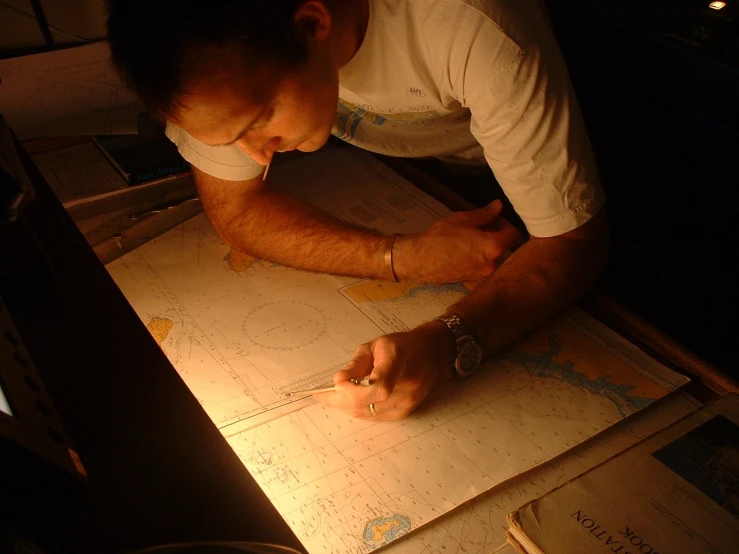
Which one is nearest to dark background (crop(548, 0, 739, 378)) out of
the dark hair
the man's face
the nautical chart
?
the nautical chart

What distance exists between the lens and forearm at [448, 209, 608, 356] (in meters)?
0.93

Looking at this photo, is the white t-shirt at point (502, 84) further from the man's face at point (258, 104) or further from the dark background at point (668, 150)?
the dark background at point (668, 150)

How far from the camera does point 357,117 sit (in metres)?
1.26

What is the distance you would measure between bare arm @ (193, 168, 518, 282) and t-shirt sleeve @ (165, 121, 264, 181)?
0.8 inches

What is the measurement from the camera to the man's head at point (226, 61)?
769mm

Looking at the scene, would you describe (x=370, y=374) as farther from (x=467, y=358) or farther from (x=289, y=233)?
(x=289, y=233)

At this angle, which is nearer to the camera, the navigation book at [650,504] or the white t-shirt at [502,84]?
the navigation book at [650,504]

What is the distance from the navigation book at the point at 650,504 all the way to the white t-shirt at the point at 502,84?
367 mm

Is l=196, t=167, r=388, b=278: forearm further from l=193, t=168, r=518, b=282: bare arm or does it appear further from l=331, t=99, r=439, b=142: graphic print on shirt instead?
l=331, t=99, r=439, b=142: graphic print on shirt

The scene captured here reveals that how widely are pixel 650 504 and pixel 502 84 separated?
0.56 m

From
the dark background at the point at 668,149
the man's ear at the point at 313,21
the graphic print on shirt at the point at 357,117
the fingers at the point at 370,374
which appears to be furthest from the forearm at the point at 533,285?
the dark background at the point at 668,149

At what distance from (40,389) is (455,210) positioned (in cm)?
81

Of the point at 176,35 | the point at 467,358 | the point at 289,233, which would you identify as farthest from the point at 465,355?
the point at 176,35

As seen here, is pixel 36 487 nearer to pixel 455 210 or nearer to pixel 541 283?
pixel 541 283
